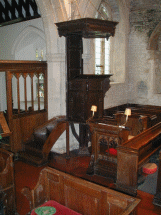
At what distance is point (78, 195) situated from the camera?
236 cm

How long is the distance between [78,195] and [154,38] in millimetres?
6672

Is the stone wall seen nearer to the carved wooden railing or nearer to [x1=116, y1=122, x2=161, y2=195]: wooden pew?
the carved wooden railing

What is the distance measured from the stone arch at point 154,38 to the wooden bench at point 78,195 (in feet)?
21.1

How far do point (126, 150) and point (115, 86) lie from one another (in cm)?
436

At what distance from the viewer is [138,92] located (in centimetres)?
823

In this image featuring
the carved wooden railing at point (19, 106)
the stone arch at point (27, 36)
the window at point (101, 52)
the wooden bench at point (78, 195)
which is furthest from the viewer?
the stone arch at point (27, 36)

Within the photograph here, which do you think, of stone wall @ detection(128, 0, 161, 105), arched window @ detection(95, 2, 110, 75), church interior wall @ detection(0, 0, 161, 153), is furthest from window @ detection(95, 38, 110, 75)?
stone wall @ detection(128, 0, 161, 105)

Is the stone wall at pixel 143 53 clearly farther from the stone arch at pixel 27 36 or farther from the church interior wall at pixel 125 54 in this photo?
the stone arch at pixel 27 36

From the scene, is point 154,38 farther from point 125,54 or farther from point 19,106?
point 19,106

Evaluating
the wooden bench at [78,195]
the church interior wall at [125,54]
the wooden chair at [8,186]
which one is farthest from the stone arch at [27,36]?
the wooden bench at [78,195]

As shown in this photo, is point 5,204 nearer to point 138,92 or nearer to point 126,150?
point 126,150

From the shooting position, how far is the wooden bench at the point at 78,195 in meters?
2.04

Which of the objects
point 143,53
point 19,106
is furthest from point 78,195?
point 143,53

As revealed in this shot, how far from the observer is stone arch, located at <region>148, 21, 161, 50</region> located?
745 centimetres
